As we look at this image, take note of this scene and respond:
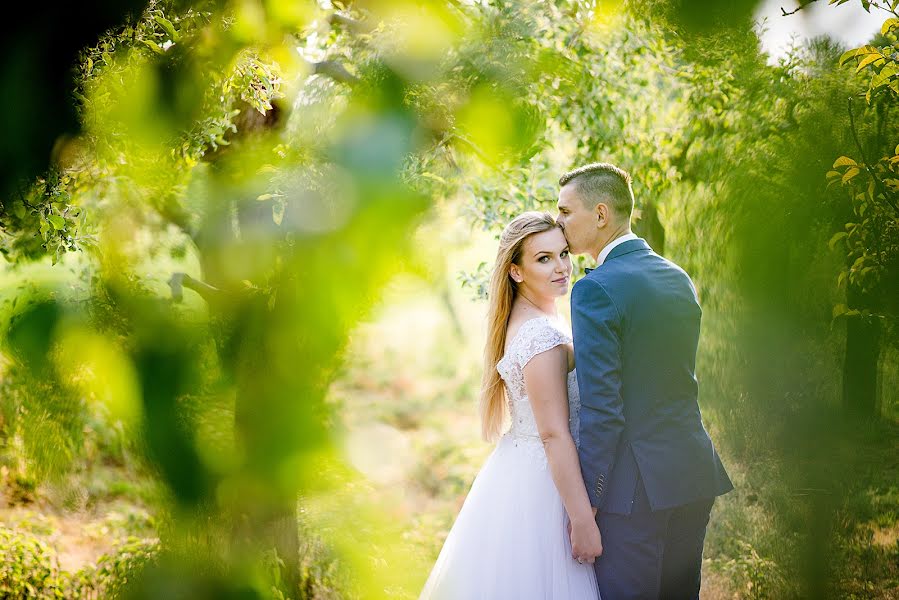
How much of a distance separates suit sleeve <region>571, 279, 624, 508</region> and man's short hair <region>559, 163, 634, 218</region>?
351mm

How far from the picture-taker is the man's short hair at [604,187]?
2422 millimetres

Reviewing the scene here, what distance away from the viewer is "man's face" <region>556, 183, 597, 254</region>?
2438 millimetres

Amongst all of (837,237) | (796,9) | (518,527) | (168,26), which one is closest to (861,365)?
(837,237)

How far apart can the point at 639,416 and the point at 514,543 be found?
0.61 metres

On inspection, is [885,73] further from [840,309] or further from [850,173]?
[840,309]

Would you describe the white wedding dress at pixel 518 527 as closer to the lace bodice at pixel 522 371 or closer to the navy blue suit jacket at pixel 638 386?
the lace bodice at pixel 522 371

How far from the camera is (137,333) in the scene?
162 inches

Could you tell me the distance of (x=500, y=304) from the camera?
256 cm

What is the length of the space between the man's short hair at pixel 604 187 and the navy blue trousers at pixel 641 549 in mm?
909

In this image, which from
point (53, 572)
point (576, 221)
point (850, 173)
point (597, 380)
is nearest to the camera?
point (597, 380)

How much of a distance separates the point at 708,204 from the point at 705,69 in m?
0.75

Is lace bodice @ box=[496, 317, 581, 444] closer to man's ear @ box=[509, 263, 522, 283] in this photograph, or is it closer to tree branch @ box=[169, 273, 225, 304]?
man's ear @ box=[509, 263, 522, 283]

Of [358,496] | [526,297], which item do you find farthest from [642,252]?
[358,496]

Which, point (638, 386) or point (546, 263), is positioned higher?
point (546, 263)
